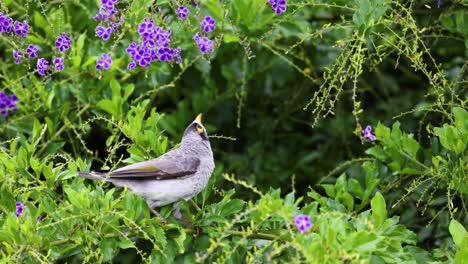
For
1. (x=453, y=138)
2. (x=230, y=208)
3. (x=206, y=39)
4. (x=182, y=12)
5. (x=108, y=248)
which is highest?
(x=182, y=12)

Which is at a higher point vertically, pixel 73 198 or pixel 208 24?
pixel 208 24

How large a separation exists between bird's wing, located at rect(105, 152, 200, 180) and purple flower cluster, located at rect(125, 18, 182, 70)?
390 mm

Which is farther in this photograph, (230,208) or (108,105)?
(108,105)

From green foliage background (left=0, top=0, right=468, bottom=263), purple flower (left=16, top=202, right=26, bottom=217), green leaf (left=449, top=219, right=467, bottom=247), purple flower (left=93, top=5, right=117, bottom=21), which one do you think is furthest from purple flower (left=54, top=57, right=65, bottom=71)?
green leaf (left=449, top=219, right=467, bottom=247)

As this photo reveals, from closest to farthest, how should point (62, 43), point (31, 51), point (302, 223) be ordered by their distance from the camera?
1. point (302, 223)
2. point (31, 51)
3. point (62, 43)

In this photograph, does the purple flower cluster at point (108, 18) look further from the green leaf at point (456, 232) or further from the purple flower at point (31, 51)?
the green leaf at point (456, 232)

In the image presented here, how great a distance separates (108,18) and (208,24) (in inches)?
15.5

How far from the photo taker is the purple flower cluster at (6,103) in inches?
183

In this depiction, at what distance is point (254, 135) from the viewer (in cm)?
575

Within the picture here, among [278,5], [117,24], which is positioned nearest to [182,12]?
[117,24]

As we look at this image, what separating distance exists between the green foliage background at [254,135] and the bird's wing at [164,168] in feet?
0.24

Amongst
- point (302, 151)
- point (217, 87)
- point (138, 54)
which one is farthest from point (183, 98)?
point (138, 54)

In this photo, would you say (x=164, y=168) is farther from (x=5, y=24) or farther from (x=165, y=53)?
(x=5, y=24)

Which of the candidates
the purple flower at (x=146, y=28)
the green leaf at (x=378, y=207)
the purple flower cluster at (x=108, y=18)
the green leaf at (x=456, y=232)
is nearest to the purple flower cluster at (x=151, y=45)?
the purple flower at (x=146, y=28)
